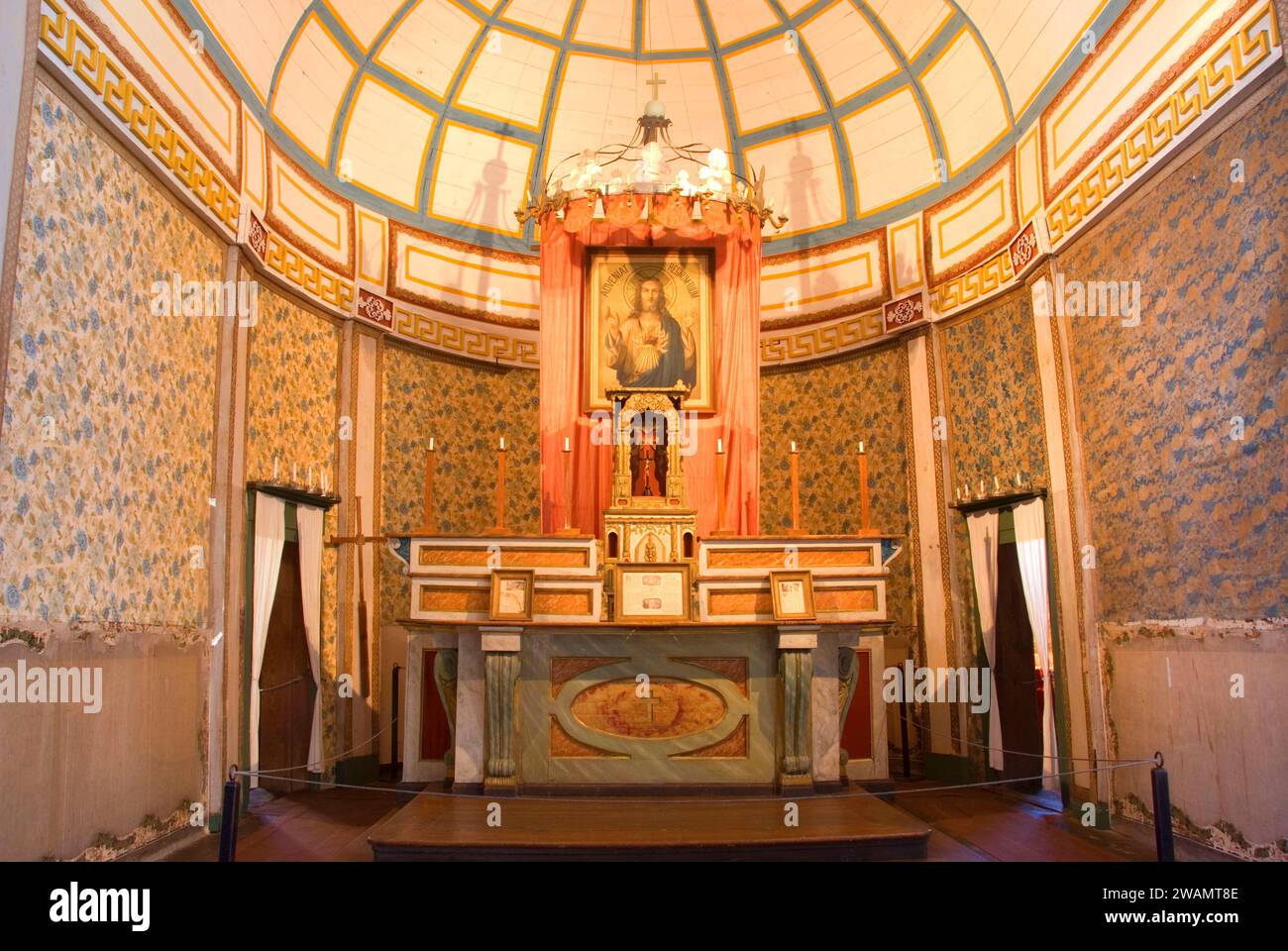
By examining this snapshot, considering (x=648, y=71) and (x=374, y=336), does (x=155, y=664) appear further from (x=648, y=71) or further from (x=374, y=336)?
(x=648, y=71)

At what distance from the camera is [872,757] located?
25.8 feet

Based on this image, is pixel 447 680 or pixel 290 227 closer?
pixel 447 680

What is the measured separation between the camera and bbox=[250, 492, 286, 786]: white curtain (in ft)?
25.5

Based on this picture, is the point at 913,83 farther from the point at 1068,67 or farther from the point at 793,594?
the point at 793,594

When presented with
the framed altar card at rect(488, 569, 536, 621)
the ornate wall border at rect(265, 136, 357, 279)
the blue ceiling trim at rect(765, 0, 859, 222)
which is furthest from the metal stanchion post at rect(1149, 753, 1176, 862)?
the blue ceiling trim at rect(765, 0, 859, 222)

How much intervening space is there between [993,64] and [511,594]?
6.94m

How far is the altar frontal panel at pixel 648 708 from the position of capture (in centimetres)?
697

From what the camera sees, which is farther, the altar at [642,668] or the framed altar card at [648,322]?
the framed altar card at [648,322]

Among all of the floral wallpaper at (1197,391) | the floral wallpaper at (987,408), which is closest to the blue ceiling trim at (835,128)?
the floral wallpaper at (987,408)

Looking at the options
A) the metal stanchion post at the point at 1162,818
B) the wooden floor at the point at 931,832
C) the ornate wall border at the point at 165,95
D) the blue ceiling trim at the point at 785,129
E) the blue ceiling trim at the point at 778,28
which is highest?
the blue ceiling trim at the point at 778,28

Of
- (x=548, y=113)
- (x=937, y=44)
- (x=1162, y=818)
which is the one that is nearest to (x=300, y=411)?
(x=548, y=113)

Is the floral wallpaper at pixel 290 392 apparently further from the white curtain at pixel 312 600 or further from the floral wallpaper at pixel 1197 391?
the floral wallpaper at pixel 1197 391

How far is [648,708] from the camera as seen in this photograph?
7055 mm

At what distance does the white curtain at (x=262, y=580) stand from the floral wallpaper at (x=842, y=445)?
18.7 ft
